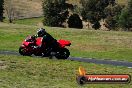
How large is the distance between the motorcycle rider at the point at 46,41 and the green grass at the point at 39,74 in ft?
15.2

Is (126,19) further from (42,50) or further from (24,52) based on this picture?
(42,50)

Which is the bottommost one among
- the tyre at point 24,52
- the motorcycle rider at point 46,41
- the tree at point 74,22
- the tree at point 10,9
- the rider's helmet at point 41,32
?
the tree at point 10,9

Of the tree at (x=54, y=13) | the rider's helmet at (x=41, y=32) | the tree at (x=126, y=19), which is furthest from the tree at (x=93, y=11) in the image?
the rider's helmet at (x=41, y=32)

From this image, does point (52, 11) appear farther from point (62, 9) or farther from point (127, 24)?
point (127, 24)

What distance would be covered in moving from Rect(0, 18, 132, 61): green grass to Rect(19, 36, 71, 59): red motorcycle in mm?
9329

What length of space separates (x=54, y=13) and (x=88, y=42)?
208 ft

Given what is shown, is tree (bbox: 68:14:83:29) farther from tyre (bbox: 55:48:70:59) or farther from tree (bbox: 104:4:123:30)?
tyre (bbox: 55:48:70:59)

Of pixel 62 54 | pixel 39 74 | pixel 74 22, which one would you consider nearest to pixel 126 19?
pixel 74 22

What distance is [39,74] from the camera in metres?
19.3

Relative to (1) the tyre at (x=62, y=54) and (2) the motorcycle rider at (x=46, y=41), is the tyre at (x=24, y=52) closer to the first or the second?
(2) the motorcycle rider at (x=46, y=41)

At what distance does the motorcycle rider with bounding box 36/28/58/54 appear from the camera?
1089 inches

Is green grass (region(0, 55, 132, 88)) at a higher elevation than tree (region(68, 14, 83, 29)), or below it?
higher

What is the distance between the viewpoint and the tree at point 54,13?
107 m

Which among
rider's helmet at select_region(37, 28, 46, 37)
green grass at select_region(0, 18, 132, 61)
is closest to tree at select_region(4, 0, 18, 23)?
green grass at select_region(0, 18, 132, 61)
